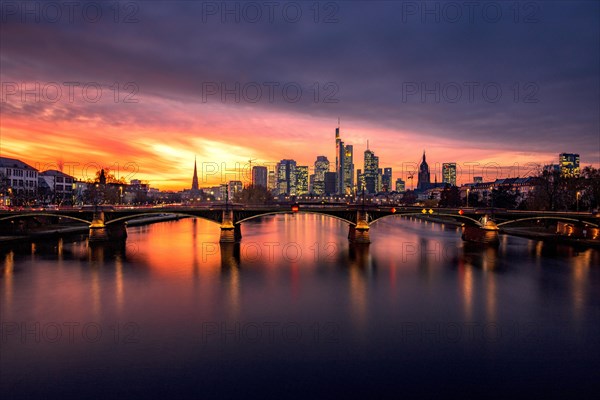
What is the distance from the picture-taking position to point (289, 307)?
32.5m

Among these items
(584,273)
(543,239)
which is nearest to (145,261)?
(584,273)

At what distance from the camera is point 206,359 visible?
22.0 m

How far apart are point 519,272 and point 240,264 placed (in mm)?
35386

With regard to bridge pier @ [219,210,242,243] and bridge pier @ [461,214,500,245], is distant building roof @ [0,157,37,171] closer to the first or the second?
bridge pier @ [219,210,242,243]

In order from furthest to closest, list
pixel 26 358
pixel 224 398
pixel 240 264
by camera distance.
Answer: pixel 240 264 → pixel 26 358 → pixel 224 398

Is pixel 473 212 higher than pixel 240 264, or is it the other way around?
pixel 473 212

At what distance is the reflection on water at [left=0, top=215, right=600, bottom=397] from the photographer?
21.9 meters

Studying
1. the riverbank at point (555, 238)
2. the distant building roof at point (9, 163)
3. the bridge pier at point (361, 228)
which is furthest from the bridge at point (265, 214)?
the distant building roof at point (9, 163)

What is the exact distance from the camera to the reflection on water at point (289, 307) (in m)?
21.9

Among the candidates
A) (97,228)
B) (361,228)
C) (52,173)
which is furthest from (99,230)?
(52,173)

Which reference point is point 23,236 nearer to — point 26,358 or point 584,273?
point 26,358

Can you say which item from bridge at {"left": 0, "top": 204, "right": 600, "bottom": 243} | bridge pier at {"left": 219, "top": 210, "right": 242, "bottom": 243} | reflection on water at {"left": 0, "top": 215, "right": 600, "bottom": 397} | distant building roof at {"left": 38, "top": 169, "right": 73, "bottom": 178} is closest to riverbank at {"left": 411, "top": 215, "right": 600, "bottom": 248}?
bridge at {"left": 0, "top": 204, "right": 600, "bottom": 243}

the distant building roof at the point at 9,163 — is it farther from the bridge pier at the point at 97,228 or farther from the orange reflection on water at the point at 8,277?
the orange reflection on water at the point at 8,277

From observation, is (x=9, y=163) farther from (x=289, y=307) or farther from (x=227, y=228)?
(x=289, y=307)
